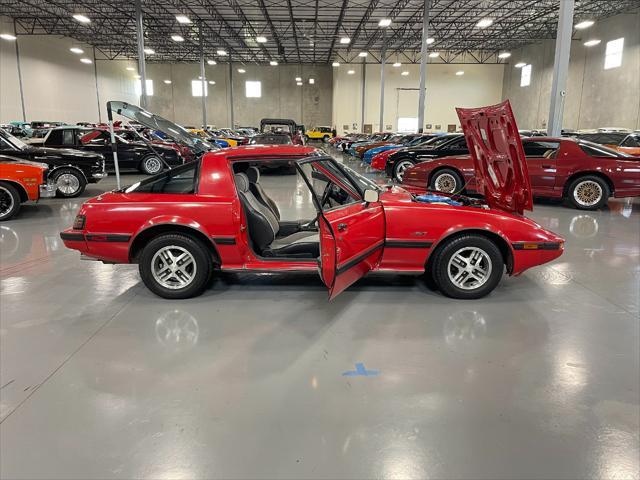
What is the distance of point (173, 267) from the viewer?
4.16 meters

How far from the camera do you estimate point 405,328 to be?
3.65 m

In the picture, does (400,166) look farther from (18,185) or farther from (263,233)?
(263,233)

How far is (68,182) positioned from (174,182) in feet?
23.7

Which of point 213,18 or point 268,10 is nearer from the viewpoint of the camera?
point 268,10

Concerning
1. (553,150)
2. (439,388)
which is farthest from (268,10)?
(439,388)

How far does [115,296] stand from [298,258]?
1823 millimetres

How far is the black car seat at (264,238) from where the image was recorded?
4219mm

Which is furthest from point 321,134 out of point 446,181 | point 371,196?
point 371,196

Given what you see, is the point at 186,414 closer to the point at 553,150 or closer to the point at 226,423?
the point at 226,423

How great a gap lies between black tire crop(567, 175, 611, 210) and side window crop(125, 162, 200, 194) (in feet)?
25.9

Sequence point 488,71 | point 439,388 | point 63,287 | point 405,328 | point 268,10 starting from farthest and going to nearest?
point 488,71 < point 268,10 < point 63,287 < point 405,328 < point 439,388

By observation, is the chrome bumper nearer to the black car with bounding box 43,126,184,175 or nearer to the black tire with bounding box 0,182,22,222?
the black tire with bounding box 0,182,22,222

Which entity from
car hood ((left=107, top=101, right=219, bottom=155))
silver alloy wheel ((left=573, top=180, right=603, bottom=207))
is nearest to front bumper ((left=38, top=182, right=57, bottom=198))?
car hood ((left=107, top=101, right=219, bottom=155))

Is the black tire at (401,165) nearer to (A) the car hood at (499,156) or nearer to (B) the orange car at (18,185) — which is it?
(A) the car hood at (499,156)
